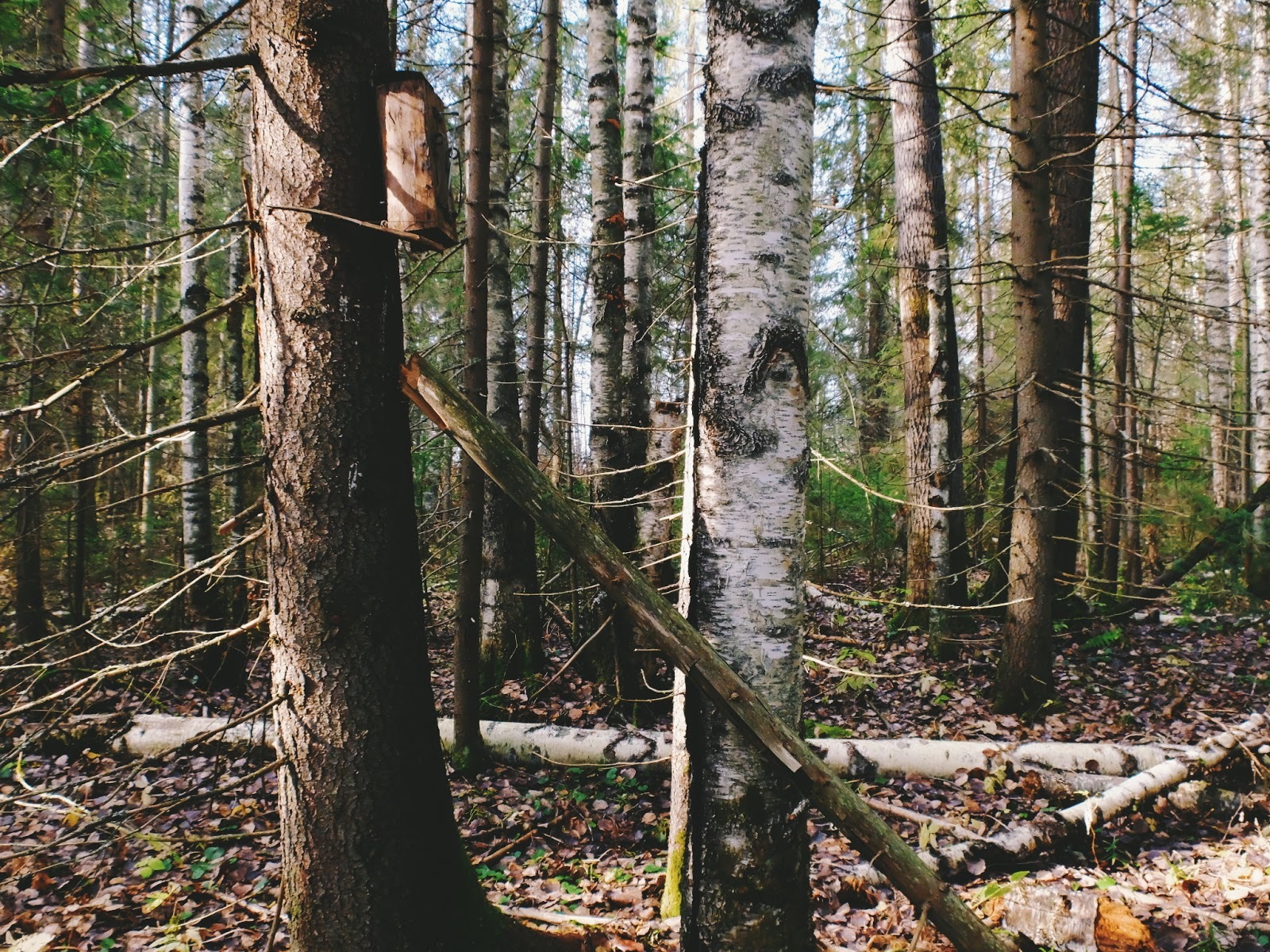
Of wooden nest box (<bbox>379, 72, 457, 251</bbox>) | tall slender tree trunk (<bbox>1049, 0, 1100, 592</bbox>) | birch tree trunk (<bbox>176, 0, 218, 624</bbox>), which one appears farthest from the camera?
birch tree trunk (<bbox>176, 0, 218, 624</bbox>)

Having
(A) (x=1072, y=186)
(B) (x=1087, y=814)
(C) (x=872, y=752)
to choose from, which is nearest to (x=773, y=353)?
(B) (x=1087, y=814)

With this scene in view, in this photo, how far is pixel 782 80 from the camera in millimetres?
2377

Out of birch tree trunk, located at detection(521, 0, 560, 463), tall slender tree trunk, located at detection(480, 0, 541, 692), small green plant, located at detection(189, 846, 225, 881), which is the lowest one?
small green plant, located at detection(189, 846, 225, 881)

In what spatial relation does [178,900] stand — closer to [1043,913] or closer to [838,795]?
[838,795]

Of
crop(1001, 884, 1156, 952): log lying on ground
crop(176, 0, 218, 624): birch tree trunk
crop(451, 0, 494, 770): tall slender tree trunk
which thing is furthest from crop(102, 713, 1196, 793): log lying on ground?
crop(176, 0, 218, 624): birch tree trunk

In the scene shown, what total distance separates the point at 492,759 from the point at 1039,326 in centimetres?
597

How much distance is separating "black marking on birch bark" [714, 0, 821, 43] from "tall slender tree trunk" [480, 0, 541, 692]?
4784 millimetres

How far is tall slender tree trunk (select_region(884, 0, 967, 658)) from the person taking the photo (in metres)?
8.07

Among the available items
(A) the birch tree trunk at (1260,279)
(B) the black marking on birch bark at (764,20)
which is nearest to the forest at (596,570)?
(B) the black marking on birch bark at (764,20)

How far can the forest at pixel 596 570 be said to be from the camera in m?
2.00

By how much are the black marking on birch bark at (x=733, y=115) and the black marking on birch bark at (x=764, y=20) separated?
9.0 inches

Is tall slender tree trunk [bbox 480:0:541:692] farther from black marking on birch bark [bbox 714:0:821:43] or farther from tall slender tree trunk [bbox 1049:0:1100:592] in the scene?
tall slender tree trunk [bbox 1049:0:1100:592]

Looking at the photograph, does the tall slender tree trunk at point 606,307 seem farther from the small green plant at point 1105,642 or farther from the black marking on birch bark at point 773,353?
the small green plant at point 1105,642

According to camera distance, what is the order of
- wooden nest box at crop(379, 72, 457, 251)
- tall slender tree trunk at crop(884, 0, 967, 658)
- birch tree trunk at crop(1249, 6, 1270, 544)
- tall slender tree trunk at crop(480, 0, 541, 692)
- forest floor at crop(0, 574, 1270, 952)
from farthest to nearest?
birch tree trunk at crop(1249, 6, 1270, 544) → tall slender tree trunk at crop(884, 0, 967, 658) → tall slender tree trunk at crop(480, 0, 541, 692) → forest floor at crop(0, 574, 1270, 952) → wooden nest box at crop(379, 72, 457, 251)
